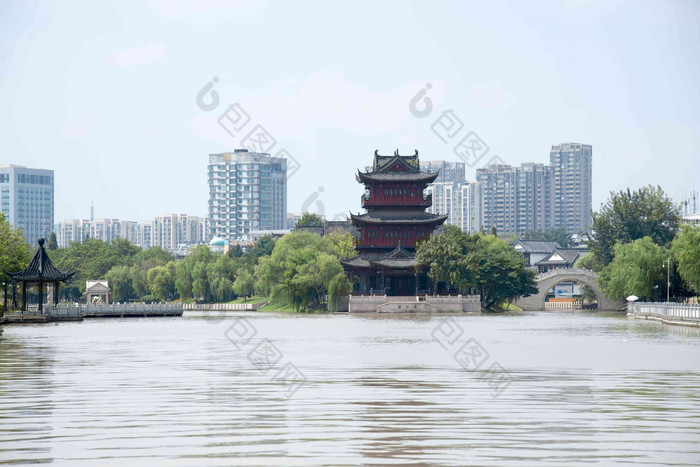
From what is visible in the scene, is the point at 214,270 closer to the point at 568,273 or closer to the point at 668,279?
the point at 568,273

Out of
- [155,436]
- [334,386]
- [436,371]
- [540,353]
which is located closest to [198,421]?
[155,436]

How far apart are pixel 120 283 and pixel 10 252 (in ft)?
124

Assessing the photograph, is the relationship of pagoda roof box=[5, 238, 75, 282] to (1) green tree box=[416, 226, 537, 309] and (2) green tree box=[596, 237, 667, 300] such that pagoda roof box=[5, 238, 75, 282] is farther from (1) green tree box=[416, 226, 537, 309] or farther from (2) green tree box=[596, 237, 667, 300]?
(2) green tree box=[596, 237, 667, 300]

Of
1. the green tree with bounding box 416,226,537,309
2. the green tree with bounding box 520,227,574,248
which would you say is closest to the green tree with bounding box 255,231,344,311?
the green tree with bounding box 416,226,537,309

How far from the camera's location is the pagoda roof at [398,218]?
263 ft

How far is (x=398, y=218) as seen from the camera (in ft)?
267

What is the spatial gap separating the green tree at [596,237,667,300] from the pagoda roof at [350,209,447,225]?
14.1 m

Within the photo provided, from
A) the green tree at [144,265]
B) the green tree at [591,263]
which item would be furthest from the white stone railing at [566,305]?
the green tree at [144,265]

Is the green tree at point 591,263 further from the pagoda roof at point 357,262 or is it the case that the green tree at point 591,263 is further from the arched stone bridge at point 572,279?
the pagoda roof at point 357,262

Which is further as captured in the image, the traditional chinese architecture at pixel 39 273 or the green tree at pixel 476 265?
the green tree at pixel 476 265

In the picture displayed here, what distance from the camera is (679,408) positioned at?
58.5 feet

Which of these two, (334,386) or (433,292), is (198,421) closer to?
(334,386)
